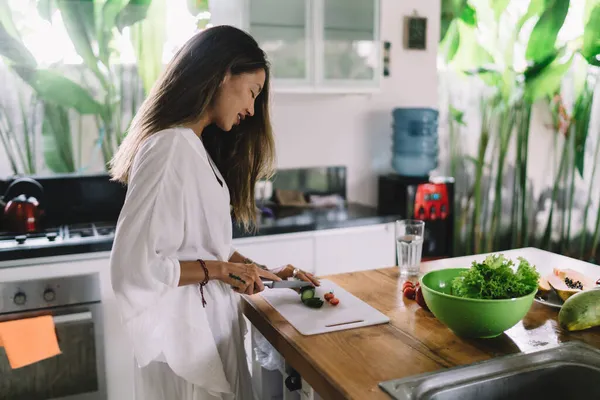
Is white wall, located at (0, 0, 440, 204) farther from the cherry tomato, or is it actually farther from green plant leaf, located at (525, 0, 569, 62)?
the cherry tomato

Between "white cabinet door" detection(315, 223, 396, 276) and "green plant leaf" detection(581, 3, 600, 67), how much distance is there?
1.94 metres

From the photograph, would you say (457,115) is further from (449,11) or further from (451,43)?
(449,11)

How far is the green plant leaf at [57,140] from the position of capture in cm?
277

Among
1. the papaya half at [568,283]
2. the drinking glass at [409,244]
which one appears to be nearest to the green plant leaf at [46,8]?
the drinking glass at [409,244]

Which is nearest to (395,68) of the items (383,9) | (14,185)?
(383,9)

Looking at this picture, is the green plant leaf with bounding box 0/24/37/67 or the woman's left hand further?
the green plant leaf with bounding box 0/24/37/67

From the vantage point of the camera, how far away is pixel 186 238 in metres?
1.39

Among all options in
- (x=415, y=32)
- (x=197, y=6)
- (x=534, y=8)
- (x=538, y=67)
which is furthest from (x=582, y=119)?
(x=197, y=6)

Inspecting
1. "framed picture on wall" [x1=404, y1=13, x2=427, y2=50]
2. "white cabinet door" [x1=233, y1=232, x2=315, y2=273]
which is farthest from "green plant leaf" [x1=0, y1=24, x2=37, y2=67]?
"framed picture on wall" [x1=404, y1=13, x2=427, y2=50]

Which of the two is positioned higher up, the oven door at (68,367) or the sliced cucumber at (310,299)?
the sliced cucumber at (310,299)

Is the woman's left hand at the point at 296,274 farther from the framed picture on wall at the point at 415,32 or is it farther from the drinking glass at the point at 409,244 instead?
the framed picture on wall at the point at 415,32

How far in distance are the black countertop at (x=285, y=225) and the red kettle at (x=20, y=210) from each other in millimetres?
266

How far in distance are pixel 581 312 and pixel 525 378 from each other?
253mm

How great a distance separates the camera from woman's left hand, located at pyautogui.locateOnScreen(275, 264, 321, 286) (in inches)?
60.2
